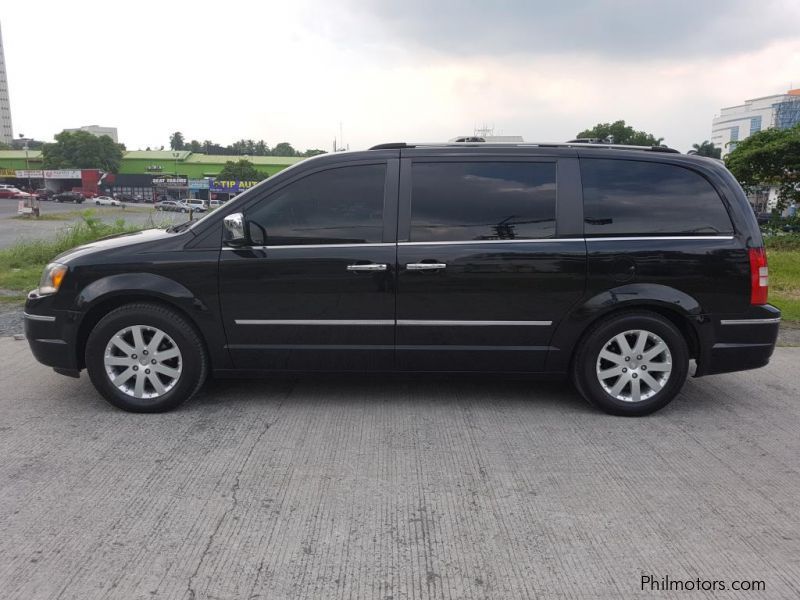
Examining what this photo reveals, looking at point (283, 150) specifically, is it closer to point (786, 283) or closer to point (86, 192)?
point (86, 192)

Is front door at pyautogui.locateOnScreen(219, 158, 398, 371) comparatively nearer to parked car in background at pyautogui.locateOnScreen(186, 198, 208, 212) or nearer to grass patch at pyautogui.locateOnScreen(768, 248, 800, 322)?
grass patch at pyautogui.locateOnScreen(768, 248, 800, 322)

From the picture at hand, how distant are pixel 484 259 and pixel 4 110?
17660cm

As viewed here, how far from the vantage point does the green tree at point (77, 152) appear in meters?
81.9

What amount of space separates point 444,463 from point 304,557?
1.16 metres

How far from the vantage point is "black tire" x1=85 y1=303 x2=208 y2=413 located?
4234mm

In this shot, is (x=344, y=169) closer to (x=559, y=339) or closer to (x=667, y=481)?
(x=559, y=339)

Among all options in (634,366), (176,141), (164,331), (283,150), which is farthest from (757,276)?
(176,141)

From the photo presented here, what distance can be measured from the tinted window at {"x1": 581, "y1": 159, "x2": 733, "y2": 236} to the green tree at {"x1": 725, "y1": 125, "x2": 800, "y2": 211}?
13812mm

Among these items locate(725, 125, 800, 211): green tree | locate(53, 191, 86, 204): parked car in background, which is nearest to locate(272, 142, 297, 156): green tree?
locate(53, 191, 86, 204): parked car in background

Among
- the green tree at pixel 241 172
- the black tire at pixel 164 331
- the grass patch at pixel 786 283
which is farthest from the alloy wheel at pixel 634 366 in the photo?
the green tree at pixel 241 172

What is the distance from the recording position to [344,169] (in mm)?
4336

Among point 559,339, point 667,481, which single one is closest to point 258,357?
point 559,339

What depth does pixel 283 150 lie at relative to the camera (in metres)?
127

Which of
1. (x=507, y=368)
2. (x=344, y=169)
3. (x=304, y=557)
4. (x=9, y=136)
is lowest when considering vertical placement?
(x=304, y=557)
